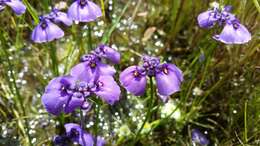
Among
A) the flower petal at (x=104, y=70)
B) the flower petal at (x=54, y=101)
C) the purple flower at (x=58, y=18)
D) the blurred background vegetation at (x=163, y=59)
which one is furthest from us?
the blurred background vegetation at (x=163, y=59)

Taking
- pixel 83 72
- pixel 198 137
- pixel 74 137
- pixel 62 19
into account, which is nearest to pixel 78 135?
pixel 74 137

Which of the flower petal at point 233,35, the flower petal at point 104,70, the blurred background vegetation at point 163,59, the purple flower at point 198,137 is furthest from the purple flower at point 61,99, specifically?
the purple flower at point 198,137

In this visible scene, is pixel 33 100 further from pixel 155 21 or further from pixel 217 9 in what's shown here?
pixel 217 9

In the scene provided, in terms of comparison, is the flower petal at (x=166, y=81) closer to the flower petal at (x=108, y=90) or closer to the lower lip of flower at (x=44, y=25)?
the flower petal at (x=108, y=90)

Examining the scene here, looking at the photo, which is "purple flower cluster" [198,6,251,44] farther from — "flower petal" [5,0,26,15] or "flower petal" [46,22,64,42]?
"flower petal" [5,0,26,15]

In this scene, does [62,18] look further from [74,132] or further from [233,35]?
[233,35]

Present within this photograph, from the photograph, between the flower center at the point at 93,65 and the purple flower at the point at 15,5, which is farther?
the purple flower at the point at 15,5
